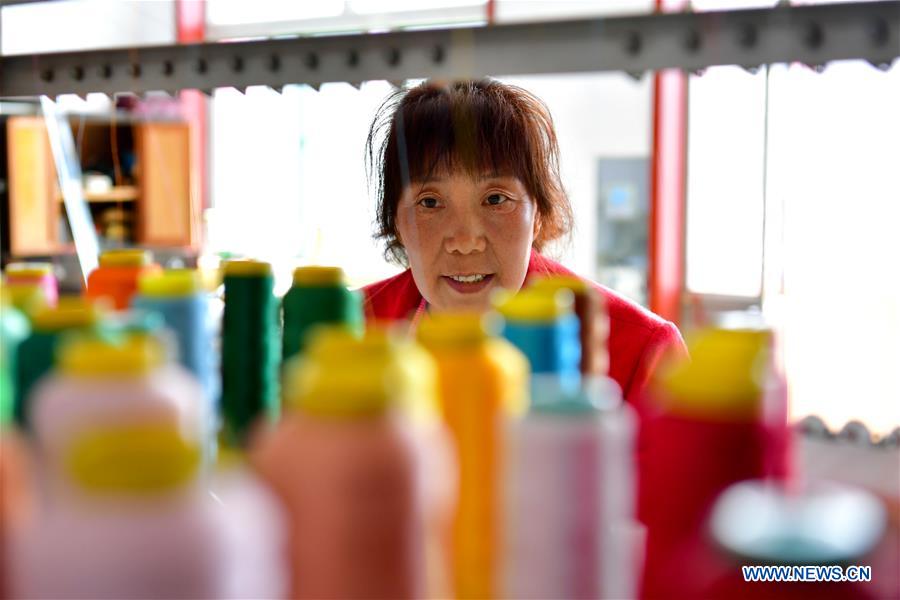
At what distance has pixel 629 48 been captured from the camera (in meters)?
0.71

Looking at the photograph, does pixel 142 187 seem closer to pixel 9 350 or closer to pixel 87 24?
pixel 87 24

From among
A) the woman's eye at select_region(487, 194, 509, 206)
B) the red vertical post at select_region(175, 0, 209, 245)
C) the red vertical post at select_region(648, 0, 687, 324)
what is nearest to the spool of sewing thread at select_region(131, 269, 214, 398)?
the woman's eye at select_region(487, 194, 509, 206)

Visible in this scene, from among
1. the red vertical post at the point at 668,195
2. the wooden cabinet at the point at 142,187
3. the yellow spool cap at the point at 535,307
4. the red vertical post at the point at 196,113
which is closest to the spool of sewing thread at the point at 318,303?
the yellow spool cap at the point at 535,307

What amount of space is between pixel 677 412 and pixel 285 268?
15.2 feet

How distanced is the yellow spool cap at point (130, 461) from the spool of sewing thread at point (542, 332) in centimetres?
27

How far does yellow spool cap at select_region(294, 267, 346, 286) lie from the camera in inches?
28.1

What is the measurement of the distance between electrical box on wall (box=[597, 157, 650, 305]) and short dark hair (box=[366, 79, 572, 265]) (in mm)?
3062

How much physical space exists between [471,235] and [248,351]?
0.81 meters

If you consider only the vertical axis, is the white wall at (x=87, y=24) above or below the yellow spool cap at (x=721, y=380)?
above

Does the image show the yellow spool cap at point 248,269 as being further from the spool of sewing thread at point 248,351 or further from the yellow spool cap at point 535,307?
the yellow spool cap at point 535,307

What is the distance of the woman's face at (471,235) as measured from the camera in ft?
4.95

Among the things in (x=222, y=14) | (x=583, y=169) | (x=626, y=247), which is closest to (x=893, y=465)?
(x=626, y=247)

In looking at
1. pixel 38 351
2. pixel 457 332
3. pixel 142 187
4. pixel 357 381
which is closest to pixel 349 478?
pixel 357 381

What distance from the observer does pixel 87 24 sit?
17.5ft
